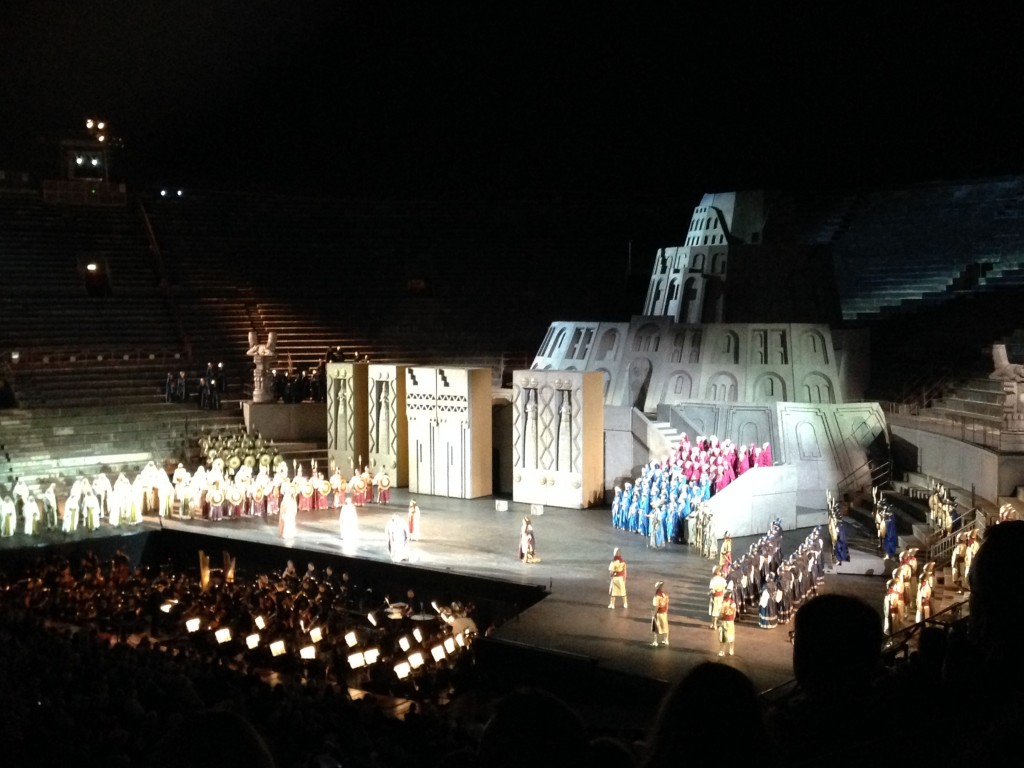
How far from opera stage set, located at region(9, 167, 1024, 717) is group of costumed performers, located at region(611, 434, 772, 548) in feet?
1.20

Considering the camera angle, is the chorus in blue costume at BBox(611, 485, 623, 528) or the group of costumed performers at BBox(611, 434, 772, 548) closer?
the group of costumed performers at BBox(611, 434, 772, 548)

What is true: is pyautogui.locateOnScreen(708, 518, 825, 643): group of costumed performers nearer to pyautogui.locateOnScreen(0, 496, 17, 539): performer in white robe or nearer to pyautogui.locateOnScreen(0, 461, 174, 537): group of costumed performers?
Result: pyautogui.locateOnScreen(0, 461, 174, 537): group of costumed performers

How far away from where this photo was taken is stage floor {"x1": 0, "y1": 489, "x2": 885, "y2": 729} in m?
11.2

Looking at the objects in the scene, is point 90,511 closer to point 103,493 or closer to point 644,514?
point 103,493

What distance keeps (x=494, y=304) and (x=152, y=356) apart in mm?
9970

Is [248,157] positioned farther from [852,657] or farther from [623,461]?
[852,657]

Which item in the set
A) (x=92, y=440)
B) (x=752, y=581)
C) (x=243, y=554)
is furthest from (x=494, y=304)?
(x=752, y=581)

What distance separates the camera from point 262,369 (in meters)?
23.1

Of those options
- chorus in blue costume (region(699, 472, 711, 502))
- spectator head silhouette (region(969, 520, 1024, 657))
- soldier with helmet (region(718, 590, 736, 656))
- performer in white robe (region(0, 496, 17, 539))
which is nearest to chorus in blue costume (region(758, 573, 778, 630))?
soldier with helmet (region(718, 590, 736, 656))

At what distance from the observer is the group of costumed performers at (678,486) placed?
16.6 meters

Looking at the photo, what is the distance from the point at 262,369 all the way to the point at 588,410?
7869 millimetres

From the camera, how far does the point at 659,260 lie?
87.4ft

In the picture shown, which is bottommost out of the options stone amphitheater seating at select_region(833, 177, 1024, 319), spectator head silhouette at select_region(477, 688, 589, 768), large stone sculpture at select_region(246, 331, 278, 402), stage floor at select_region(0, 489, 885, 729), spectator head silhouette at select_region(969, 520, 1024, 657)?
stage floor at select_region(0, 489, 885, 729)

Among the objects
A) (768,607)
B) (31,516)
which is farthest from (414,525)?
(768,607)
